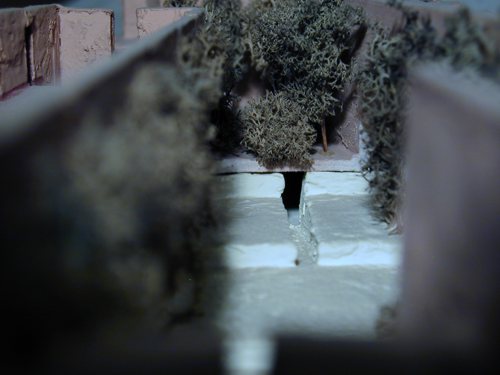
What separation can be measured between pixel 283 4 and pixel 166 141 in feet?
13.8

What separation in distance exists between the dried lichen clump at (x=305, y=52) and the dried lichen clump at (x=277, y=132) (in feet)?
0.04

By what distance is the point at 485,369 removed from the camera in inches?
76.5

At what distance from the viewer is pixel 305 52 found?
691 cm

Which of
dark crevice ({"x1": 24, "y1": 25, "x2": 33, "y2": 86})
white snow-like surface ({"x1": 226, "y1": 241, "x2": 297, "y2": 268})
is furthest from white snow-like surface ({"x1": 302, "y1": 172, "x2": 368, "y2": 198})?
dark crevice ({"x1": 24, "y1": 25, "x2": 33, "y2": 86})

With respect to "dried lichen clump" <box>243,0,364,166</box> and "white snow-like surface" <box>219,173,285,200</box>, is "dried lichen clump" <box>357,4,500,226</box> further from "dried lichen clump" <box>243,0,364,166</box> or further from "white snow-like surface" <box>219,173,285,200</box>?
"dried lichen clump" <box>243,0,364,166</box>

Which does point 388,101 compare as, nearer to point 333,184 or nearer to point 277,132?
point 333,184

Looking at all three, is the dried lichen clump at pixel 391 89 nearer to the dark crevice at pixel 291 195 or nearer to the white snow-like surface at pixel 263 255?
the white snow-like surface at pixel 263 255

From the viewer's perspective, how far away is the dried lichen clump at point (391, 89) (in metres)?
4.11

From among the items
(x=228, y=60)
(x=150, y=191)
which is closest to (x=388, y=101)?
(x=228, y=60)

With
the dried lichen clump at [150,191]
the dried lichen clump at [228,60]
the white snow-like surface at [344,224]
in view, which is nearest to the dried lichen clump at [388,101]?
the white snow-like surface at [344,224]

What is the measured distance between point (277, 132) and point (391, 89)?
2.04 metres

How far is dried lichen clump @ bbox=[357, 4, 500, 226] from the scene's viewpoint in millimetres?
4105

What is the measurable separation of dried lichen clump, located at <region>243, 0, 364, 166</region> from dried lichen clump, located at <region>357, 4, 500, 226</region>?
125 centimetres

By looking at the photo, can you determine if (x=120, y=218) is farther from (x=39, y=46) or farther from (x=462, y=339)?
(x=39, y=46)
